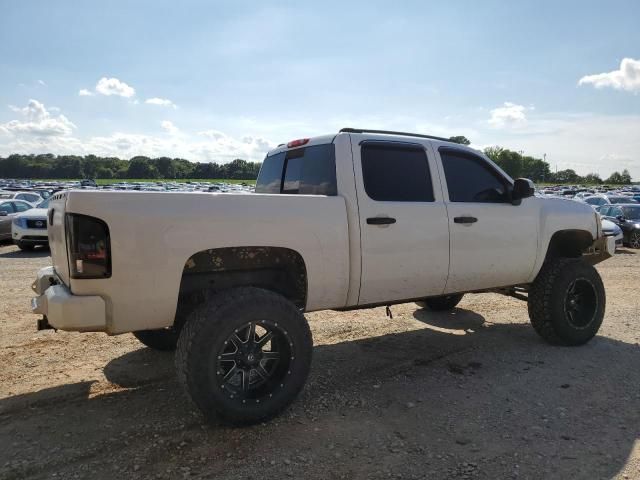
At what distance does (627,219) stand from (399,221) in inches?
614

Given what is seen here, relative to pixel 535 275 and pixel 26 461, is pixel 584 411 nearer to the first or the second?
pixel 535 275

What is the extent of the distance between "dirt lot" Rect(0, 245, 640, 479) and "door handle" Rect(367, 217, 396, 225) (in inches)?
54.6

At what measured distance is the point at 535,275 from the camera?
5.13 m

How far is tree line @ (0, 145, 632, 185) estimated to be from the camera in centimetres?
13600

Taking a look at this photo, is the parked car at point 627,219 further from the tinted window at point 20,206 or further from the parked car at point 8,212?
the tinted window at point 20,206

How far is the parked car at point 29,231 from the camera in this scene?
42.8ft

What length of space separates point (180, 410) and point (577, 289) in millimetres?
4342

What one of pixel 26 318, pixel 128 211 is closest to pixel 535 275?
pixel 128 211

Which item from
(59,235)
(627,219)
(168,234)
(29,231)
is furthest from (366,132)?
(627,219)

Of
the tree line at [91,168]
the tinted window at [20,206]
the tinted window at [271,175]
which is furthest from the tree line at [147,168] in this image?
the tinted window at [271,175]

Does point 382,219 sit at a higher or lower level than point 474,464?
higher

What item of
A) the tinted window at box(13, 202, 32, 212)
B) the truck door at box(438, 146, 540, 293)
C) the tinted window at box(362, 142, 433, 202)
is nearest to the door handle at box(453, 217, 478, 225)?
the truck door at box(438, 146, 540, 293)

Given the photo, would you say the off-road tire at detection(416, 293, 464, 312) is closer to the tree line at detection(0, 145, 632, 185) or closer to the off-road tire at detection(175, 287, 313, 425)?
Result: the off-road tire at detection(175, 287, 313, 425)

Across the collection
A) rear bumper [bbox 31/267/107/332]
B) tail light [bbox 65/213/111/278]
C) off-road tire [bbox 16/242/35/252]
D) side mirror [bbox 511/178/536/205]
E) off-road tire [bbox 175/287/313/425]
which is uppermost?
side mirror [bbox 511/178/536/205]
